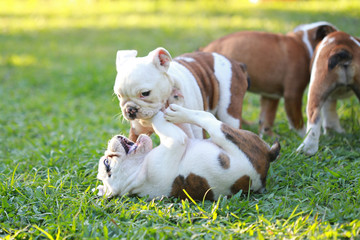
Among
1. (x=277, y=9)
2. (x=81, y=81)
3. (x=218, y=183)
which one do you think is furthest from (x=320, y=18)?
(x=218, y=183)

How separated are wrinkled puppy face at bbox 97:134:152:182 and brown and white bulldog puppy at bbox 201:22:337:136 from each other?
2055mm

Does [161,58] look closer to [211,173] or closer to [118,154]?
[118,154]

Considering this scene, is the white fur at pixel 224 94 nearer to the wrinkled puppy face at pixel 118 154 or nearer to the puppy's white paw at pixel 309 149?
the puppy's white paw at pixel 309 149

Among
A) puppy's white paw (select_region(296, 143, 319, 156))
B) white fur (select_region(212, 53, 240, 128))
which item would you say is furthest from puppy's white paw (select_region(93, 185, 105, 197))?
puppy's white paw (select_region(296, 143, 319, 156))

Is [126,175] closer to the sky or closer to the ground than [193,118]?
closer to the ground

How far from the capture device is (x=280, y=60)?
5.44 metres

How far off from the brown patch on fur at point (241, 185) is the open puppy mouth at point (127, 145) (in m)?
0.87

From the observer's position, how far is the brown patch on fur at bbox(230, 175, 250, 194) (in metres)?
3.57

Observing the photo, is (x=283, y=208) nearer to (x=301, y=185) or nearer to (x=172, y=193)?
(x=301, y=185)

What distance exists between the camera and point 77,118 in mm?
6836

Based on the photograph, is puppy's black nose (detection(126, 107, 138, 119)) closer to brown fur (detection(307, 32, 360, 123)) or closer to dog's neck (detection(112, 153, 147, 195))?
dog's neck (detection(112, 153, 147, 195))

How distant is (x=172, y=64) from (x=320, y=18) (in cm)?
689

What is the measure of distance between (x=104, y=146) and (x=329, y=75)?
8.05 ft

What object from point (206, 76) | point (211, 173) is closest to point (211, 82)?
point (206, 76)
